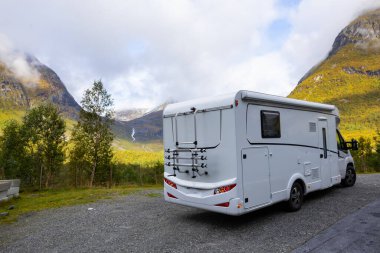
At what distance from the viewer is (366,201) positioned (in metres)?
8.08

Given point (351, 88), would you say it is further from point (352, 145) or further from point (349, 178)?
point (352, 145)

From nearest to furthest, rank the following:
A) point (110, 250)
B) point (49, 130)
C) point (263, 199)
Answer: point (110, 250)
point (263, 199)
point (49, 130)

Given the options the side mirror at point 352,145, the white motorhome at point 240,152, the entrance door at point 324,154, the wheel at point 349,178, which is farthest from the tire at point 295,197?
the wheel at point 349,178

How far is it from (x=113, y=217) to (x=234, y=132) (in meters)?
4.37

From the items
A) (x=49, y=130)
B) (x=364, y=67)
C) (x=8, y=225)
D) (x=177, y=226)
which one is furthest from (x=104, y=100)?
(x=364, y=67)

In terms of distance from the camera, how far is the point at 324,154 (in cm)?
859

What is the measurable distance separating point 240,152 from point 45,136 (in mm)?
19946

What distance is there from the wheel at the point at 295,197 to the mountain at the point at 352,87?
9233 cm

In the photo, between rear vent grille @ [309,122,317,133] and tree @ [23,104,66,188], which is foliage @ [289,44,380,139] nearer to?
tree @ [23,104,66,188]

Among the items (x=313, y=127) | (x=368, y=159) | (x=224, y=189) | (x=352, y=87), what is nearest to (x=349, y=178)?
(x=313, y=127)

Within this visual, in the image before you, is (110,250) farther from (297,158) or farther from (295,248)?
(297,158)

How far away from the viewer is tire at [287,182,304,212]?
23.5 ft

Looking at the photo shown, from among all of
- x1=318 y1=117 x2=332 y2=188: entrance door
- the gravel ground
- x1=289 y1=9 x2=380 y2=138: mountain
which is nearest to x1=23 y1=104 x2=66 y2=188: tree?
the gravel ground

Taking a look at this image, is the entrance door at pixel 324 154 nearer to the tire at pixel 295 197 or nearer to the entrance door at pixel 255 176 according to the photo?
the tire at pixel 295 197
